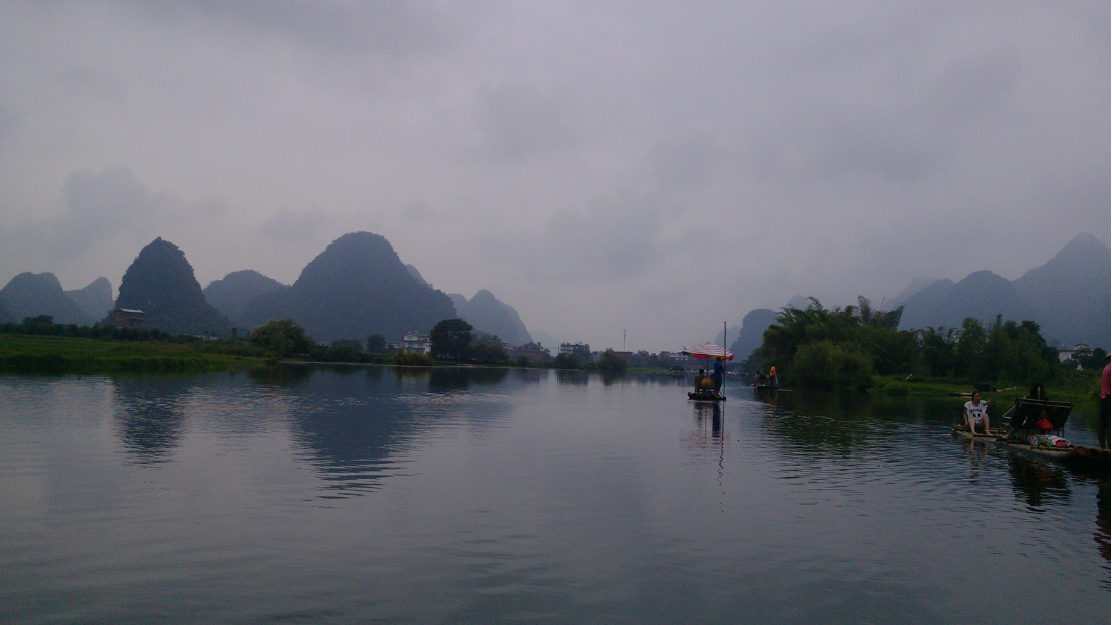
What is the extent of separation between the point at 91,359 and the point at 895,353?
7339 centimetres

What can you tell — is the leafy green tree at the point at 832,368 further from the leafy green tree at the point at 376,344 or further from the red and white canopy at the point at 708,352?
the leafy green tree at the point at 376,344

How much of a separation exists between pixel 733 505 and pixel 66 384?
1256 inches

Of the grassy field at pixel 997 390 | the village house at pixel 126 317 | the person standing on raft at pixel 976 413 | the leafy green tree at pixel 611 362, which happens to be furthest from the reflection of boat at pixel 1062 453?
the village house at pixel 126 317

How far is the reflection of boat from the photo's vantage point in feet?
48.2

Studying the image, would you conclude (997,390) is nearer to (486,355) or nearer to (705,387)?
(705,387)

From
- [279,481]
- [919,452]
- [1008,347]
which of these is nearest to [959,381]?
[1008,347]

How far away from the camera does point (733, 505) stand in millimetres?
11281

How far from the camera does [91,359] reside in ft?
147

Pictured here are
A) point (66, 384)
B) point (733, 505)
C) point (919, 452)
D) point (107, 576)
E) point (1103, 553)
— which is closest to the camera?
point (107, 576)

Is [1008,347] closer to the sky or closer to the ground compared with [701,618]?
closer to the sky

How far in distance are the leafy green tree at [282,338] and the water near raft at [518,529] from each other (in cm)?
6827

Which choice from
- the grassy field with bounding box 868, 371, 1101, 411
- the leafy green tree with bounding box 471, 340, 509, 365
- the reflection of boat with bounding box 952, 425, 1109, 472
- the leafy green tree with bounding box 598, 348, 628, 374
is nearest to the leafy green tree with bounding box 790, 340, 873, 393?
the grassy field with bounding box 868, 371, 1101, 411

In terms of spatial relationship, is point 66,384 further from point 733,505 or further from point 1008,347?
point 1008,347

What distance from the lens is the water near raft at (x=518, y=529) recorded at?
6.69 metres
